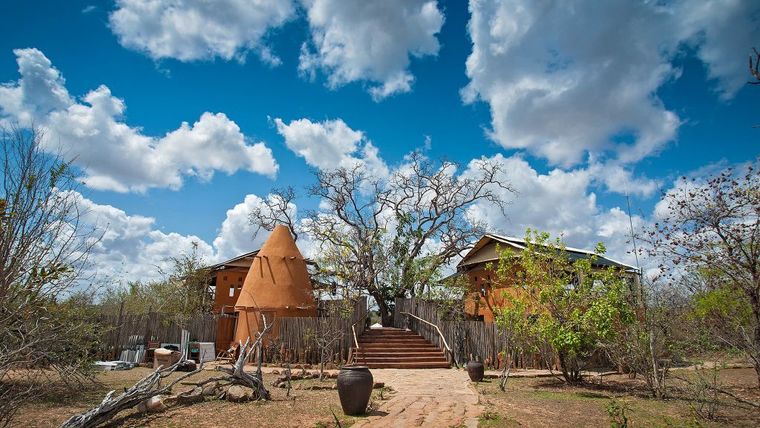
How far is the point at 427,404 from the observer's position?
7.76 metres

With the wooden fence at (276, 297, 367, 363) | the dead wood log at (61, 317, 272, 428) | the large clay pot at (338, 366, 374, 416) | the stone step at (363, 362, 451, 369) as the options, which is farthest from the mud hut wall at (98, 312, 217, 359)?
the large clay pot at (338, 366, 374, 416)

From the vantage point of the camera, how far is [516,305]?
1115 cm

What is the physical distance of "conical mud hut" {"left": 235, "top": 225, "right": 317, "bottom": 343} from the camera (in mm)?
16250

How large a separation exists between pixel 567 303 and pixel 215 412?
786cm

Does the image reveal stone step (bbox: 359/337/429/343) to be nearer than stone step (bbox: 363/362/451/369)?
No

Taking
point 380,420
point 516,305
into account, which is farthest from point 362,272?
point 380,420

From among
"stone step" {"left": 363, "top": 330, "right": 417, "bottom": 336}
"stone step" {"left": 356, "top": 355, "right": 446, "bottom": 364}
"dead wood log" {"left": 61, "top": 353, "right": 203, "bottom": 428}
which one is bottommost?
"stone step" {"left": 356, "top": 355, "right": 446, "bottom": 364}

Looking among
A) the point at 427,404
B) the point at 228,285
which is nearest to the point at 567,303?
the point at 427,404

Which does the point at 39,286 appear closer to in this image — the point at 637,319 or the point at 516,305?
the point at 516,305

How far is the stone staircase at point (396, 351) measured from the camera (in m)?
14.9

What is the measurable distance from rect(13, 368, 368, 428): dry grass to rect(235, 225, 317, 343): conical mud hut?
23.6ft

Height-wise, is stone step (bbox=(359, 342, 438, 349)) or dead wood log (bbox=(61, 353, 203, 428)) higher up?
stone step (bbox=(359, 342, 438, 349))

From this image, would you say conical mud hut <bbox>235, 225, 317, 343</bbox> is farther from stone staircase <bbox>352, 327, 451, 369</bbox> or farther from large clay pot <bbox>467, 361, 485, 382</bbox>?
large clay pot <bbox>467, 361, 485, 382</bbox>

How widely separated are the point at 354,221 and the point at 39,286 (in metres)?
18.5
